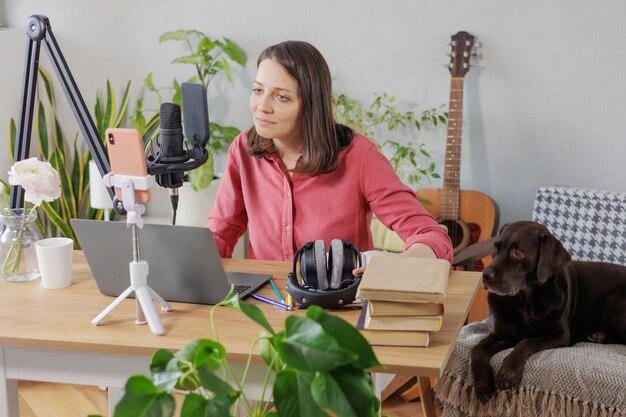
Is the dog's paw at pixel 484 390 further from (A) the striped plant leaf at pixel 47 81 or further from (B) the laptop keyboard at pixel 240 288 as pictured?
(A) the striped plant leaf at pixel 47 81

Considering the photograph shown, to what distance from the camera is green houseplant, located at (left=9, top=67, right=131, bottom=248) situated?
3.71 meters

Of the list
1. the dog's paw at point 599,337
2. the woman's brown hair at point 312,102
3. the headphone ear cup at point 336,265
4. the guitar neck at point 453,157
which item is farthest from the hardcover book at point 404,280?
the guitar neck at point 453,157

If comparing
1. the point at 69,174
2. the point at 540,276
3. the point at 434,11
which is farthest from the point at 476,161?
the point at 69,174

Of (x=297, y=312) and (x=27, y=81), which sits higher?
(x=27, y=81)

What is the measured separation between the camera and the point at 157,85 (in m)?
3.80

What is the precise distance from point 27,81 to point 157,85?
1.72 m

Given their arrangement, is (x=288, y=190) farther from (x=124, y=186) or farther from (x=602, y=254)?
(x=602, y=254)

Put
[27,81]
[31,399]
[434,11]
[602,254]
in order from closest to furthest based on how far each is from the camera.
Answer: [27,81], [602,254], [31,399], [434,11]

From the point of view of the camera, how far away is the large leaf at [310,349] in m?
0.90

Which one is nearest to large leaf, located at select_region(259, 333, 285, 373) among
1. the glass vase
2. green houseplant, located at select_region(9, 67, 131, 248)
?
the glass vase

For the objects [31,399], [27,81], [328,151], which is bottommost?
[31,399]

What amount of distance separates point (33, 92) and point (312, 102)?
695mm

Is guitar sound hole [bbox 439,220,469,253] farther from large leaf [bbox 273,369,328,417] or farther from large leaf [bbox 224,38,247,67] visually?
large leaf [bbox 273,369,328,417]

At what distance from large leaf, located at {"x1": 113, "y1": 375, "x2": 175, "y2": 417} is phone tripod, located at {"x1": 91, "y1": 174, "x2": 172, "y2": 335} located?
676mm
